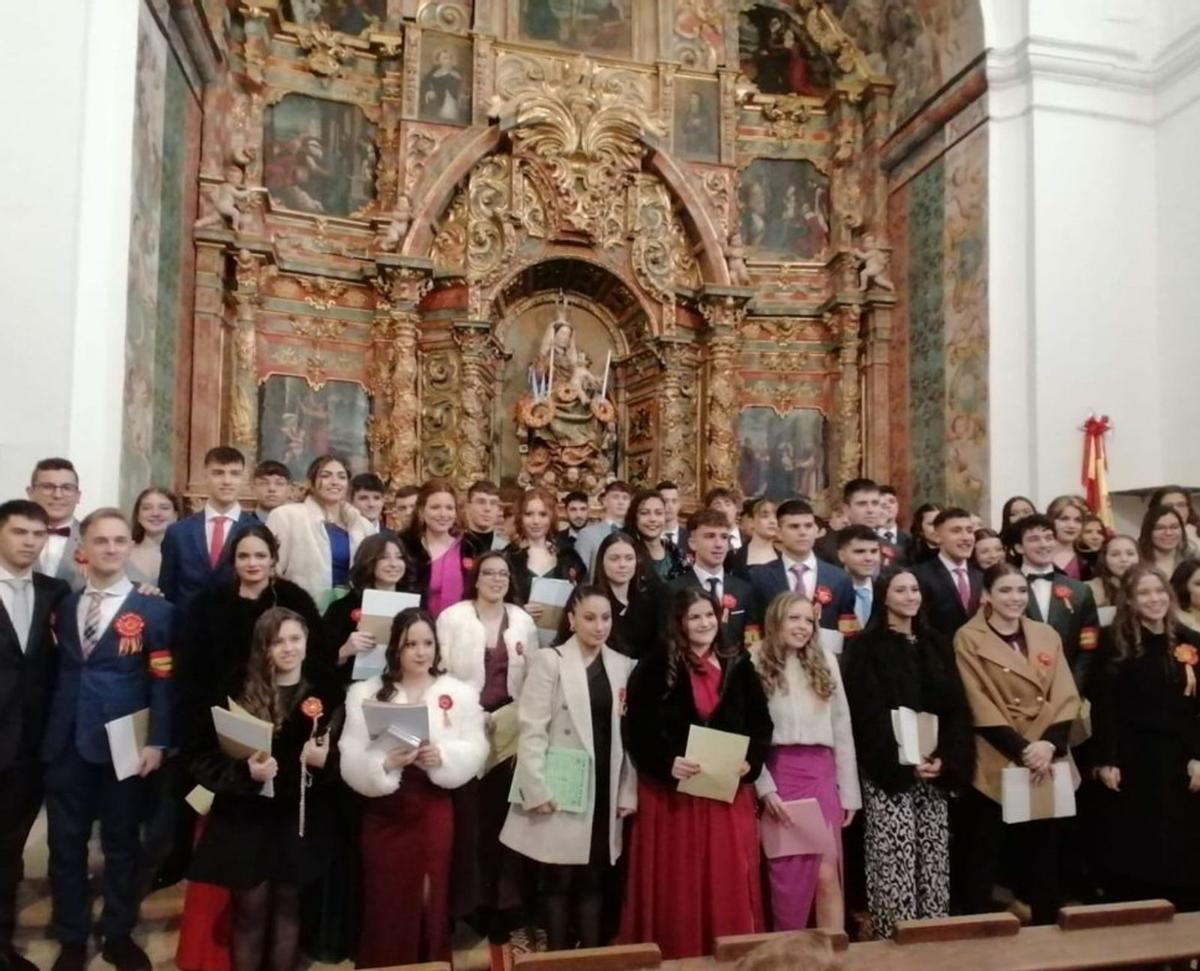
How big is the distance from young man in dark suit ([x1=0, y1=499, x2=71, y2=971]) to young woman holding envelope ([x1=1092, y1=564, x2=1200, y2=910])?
4.38 m

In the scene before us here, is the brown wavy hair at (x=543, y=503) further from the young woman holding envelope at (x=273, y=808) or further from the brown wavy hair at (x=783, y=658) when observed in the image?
the young woman holding envelope at (x=273, y=808)

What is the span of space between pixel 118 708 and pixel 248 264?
6.72 metres

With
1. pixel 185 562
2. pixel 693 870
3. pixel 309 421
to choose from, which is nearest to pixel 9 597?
pixel 185 562

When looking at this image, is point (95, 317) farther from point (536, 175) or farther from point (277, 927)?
point (536, 175)

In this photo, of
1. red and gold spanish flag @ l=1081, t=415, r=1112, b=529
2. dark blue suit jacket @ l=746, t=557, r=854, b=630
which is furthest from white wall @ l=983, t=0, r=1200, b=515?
dark blue suit jacket @ l=746, t=557, r=854, b=630

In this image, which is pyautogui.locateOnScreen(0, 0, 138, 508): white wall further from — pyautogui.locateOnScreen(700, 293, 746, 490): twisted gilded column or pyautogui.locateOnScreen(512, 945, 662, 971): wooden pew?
pyautogui.locateOnScreen(700, 293, 746, 490): twisted gilded column

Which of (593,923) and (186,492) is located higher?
(186,492)

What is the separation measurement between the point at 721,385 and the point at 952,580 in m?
6.07

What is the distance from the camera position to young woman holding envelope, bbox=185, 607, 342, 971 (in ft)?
10.7

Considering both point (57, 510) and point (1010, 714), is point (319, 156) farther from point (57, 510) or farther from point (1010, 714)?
point (1010, 714)

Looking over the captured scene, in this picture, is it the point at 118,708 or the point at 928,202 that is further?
the point at 928,202

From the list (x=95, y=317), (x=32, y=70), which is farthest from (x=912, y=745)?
(x=32, y=70)

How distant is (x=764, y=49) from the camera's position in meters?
11.6

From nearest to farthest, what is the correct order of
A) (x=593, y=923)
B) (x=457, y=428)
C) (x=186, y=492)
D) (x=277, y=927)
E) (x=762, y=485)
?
(x=277, y=927) < (x=593, y=923) < (x=186, y=492) < (x=457, y=428) < (x=762, y=485)
